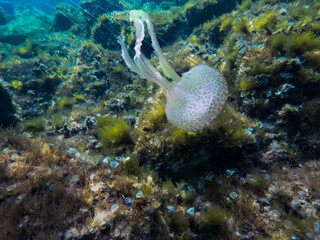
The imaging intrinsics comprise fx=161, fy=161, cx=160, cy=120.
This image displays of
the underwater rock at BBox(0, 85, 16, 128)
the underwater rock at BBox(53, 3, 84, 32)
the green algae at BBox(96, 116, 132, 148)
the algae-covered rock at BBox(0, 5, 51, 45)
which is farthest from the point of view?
the underwater rock at BBox(53, 3, 84, 32)

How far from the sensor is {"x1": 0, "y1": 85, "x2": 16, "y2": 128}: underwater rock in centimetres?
760

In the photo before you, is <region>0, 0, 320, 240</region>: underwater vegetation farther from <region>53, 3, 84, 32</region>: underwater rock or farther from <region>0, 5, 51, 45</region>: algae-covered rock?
<region>0, 5, 51, 45</region>: algae-covered rock

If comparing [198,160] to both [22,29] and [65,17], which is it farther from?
[22,29]

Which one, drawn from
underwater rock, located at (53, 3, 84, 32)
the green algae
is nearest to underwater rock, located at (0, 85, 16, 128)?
the green algae

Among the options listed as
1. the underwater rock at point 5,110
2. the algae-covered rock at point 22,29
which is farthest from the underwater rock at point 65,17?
the underwater rock at point 5,110

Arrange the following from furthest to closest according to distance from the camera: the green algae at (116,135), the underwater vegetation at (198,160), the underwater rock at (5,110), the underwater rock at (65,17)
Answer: the underwater rock at (65,17) < the underwater rock at (5,110) < the green algae at (116,135) < the underwater vegetation at (198,160)

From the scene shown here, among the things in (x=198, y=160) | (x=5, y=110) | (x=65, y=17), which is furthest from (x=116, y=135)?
(x=65, y=17)

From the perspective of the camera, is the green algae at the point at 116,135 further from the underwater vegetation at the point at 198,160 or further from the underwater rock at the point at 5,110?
the underwater rock at the point at 5,110

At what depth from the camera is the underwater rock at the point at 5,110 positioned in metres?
7.60

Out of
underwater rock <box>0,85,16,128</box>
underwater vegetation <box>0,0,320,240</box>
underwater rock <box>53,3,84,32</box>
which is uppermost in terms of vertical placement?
underwater rock <box>53,3,84,32</box>

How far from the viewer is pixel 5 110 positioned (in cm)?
775

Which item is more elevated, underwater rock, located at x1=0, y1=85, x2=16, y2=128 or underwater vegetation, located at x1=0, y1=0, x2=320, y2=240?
underwater rock, located at x1=0, y1=85, x2=16, y2=128

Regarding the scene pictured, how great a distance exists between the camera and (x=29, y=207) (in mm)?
2404

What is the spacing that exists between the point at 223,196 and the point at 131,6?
21.3m
